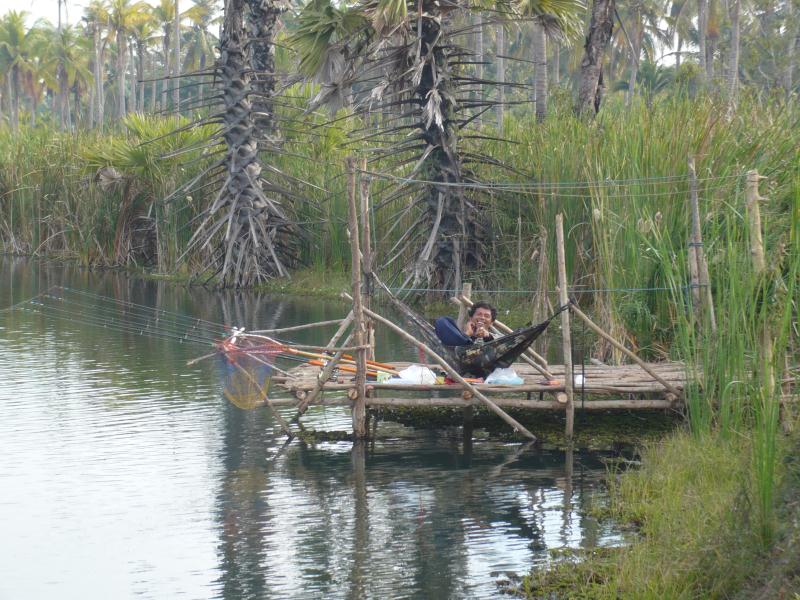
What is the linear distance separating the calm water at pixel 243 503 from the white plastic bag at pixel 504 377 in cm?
61

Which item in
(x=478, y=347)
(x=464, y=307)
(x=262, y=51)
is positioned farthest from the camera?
(x=262, y=51)

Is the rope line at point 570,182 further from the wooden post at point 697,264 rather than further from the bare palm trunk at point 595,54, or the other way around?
the bare palm trunk at point 595,54

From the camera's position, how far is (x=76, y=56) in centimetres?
6938

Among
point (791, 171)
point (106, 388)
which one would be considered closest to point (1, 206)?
point (106, 388)

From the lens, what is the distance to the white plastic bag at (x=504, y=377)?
11328 mm

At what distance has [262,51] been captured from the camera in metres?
25.8

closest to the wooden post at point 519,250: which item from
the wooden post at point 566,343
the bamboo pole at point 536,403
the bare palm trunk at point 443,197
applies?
the bare palm trunk at point 443,197

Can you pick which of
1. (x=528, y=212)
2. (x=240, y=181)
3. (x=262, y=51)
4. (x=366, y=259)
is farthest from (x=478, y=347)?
(x=262, y=51)

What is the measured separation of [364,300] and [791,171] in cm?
452

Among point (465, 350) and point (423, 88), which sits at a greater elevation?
point (423, 88)

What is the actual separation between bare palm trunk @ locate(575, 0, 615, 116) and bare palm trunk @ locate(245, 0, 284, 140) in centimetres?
650

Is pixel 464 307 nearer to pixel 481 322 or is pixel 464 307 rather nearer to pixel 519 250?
pixel 481 322

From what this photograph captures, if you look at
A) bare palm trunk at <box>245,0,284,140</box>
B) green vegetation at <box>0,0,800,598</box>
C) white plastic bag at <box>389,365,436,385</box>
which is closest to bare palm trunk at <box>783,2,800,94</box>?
green vegetation at <box>0,0,800,598</box>

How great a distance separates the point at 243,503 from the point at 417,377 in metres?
2.45
